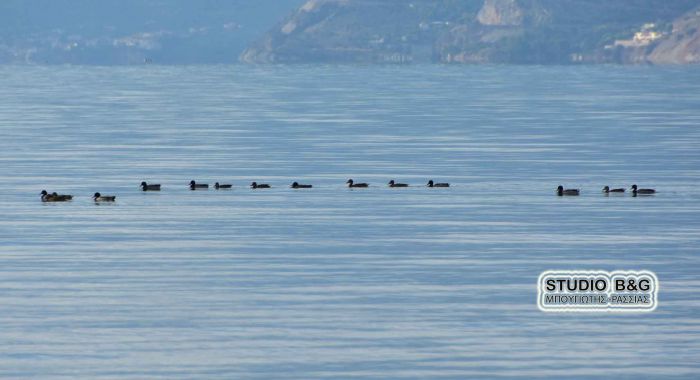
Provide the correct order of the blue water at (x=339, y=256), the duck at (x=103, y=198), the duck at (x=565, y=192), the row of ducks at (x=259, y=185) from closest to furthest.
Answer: the blue water at (x=339, y=256) < the duck at (x=103, y=198) < the duck at (x=565, y=192) < the row of ducks at (x=259, y=185)

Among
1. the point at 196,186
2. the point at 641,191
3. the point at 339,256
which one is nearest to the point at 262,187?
the point at 196,186

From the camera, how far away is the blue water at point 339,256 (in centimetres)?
3478

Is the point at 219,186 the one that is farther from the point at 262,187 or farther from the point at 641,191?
the point at 641,191

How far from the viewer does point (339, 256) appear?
4656 centimetres

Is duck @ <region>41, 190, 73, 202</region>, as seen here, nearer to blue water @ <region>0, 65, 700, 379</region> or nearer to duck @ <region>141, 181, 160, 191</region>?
blue water @ <region>0, 65, 700, 379</region>

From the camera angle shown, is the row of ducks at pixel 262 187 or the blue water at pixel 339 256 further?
the row of ducks at pixel 262 187

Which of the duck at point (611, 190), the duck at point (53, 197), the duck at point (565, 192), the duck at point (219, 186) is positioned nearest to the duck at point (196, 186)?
the duck at point (219, 186)

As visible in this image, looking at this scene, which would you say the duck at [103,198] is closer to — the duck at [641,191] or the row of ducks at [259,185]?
the row of ducks at [259,185]

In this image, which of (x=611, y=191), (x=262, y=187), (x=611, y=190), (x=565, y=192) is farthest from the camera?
(x=262, y=187)

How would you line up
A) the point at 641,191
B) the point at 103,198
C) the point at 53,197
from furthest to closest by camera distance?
the point at 641,191 → the point at 103,198 → the point at 53,197

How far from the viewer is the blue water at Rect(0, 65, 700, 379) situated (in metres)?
34.8

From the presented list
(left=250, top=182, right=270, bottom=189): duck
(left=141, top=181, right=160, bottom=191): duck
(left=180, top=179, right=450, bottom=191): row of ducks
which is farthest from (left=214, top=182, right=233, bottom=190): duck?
(left=141, top=181, right=160, bottom=191): duck

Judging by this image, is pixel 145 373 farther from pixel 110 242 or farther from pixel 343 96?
pixel 343 96

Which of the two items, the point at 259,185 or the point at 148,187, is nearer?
the point at 148,187
